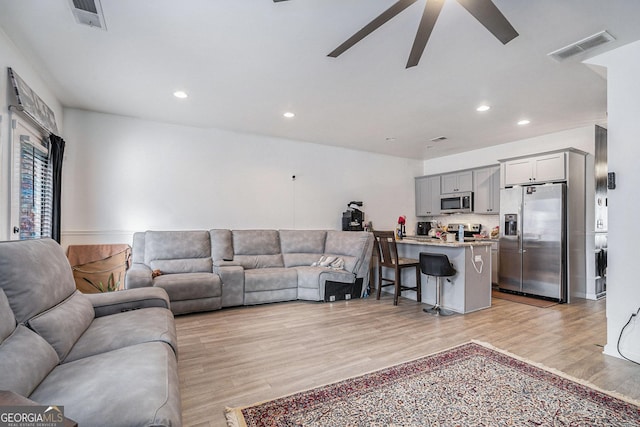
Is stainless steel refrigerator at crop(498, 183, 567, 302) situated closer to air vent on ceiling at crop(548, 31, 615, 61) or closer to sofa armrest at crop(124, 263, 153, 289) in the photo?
air vent on ceiling at crop(548, 31, 615, 61)

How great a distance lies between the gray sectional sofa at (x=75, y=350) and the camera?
1.10 metres

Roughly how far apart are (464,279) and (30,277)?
4025mm

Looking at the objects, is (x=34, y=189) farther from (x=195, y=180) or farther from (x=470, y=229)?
(x=470, y=229)

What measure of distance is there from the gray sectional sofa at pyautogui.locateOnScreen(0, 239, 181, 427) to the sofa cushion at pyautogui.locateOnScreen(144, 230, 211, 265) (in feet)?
6.72

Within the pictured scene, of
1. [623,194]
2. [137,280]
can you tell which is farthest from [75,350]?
[623,194]

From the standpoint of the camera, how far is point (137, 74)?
3086 mm

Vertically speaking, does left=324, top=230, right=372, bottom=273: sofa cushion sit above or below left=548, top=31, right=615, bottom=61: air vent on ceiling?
below

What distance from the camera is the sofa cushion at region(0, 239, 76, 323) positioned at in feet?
4.80

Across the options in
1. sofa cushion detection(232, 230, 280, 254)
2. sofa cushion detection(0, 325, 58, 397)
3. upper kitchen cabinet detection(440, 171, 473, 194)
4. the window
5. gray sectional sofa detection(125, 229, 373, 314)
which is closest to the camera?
sofa cushion detection(0, 325, 58, 397)

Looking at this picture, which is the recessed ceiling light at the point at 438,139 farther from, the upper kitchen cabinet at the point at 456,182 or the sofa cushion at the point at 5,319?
the sofa cushion at the point at 5,319

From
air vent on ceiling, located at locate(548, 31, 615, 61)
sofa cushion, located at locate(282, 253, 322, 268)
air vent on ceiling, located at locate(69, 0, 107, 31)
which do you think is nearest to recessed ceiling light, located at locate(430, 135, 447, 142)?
air vent on ceiling, located at locate(548, 31, 615, 61)

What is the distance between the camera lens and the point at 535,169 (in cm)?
478

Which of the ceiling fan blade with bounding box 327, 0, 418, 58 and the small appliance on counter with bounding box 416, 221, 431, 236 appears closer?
the ceiling fan blade with bounding box 327, 0, 418, 58

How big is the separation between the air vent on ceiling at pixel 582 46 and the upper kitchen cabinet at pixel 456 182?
11.1 ft
